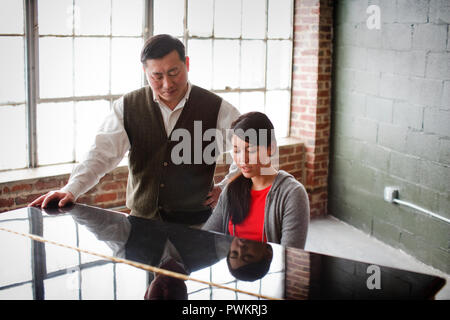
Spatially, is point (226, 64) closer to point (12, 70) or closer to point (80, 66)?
point (80, 66)

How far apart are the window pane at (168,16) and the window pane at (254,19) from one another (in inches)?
24.2

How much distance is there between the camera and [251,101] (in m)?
4.60

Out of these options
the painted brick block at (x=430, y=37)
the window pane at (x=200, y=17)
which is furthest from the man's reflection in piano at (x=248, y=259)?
the window pane at (x=200, y=17)

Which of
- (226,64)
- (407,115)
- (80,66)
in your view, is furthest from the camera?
(226,64)

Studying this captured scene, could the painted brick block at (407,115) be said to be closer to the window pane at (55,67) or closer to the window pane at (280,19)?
the window pane at (280,19)

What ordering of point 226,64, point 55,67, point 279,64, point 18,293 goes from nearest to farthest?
1. point 18,293
2. point 55,67
3. point 226,64
4. point 279,64

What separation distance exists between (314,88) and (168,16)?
57.1 inches

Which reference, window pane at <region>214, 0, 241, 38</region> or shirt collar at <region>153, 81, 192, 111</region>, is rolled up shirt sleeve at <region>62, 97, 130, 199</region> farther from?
window pane at <region>214, 0, 241, 38</region>

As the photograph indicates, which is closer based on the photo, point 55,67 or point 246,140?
point 246,140

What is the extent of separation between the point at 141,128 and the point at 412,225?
89.8 inches

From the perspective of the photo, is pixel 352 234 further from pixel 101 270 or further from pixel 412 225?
pixel 101 270

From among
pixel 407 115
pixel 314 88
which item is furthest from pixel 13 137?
pixel 407 115

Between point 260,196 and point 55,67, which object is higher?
point 55,67

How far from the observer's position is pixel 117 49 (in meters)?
3.70
